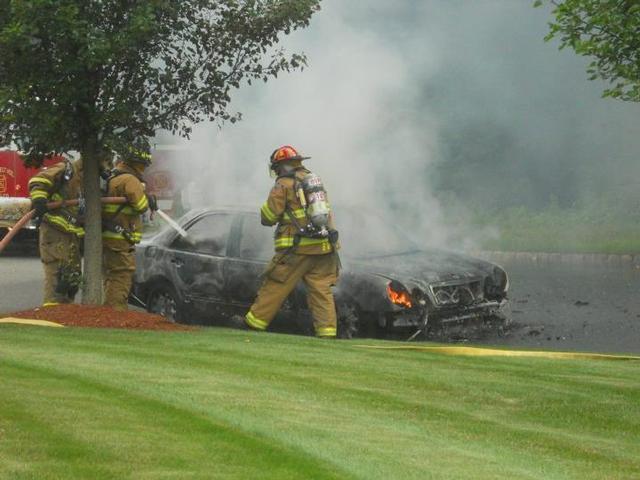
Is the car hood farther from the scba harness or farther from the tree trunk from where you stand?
the tree trunk

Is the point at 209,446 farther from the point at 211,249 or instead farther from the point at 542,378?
the point at 211,249

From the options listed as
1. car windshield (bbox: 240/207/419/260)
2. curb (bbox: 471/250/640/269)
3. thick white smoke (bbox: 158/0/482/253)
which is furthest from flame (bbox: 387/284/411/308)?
curb (bbox: 471/250/640/269)

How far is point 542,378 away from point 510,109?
20.2 metres

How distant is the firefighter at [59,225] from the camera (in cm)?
1285

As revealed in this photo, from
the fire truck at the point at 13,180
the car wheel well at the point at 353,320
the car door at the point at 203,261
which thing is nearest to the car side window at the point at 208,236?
the car door at the point at 203,261

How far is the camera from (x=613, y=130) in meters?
30.5

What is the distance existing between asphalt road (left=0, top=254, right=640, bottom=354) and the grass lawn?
2.54 metres

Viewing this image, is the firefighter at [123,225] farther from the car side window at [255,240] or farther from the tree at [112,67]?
the car side window at [255,240]

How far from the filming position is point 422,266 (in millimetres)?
→ 12289

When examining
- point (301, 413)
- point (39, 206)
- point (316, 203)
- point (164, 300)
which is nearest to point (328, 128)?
point (164, 300)

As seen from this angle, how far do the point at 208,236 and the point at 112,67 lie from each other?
230 cm

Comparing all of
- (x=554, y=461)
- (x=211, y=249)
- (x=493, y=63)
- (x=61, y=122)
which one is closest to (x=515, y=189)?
(x=493, y=63)

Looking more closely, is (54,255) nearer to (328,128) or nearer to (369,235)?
(369,235)

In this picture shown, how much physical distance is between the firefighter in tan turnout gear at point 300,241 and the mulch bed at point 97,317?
953mm
